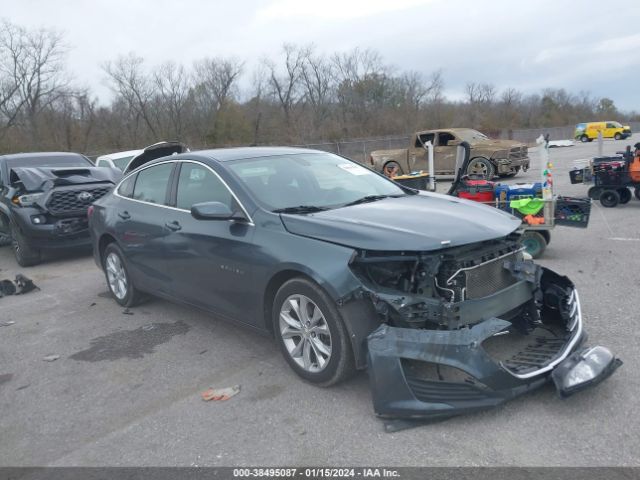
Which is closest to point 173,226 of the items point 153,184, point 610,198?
point 153,184

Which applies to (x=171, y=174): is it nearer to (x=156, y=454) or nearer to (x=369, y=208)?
(x=369, y=208)

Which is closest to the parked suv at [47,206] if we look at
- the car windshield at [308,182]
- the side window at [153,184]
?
the side window at [153,184]

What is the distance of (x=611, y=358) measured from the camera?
11.3 feet

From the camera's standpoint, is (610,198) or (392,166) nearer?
(610,198)

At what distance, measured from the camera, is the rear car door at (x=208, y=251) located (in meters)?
4.29

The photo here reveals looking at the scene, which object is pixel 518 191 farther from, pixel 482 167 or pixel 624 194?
pixel 482 167

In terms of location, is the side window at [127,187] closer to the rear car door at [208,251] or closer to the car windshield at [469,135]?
the rear car door at [208,251]

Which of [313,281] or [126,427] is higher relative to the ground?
[313,281]

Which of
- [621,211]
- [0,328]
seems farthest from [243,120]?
[0,328]

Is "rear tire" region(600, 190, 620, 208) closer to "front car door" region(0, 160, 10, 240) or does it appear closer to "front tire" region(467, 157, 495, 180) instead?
"front tire" region(467, 157, 495, 180)

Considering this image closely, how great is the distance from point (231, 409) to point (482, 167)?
1540 cm

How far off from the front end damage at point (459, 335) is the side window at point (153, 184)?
2.57 meters

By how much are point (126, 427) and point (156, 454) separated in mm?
468

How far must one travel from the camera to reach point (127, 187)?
6.07 metres
